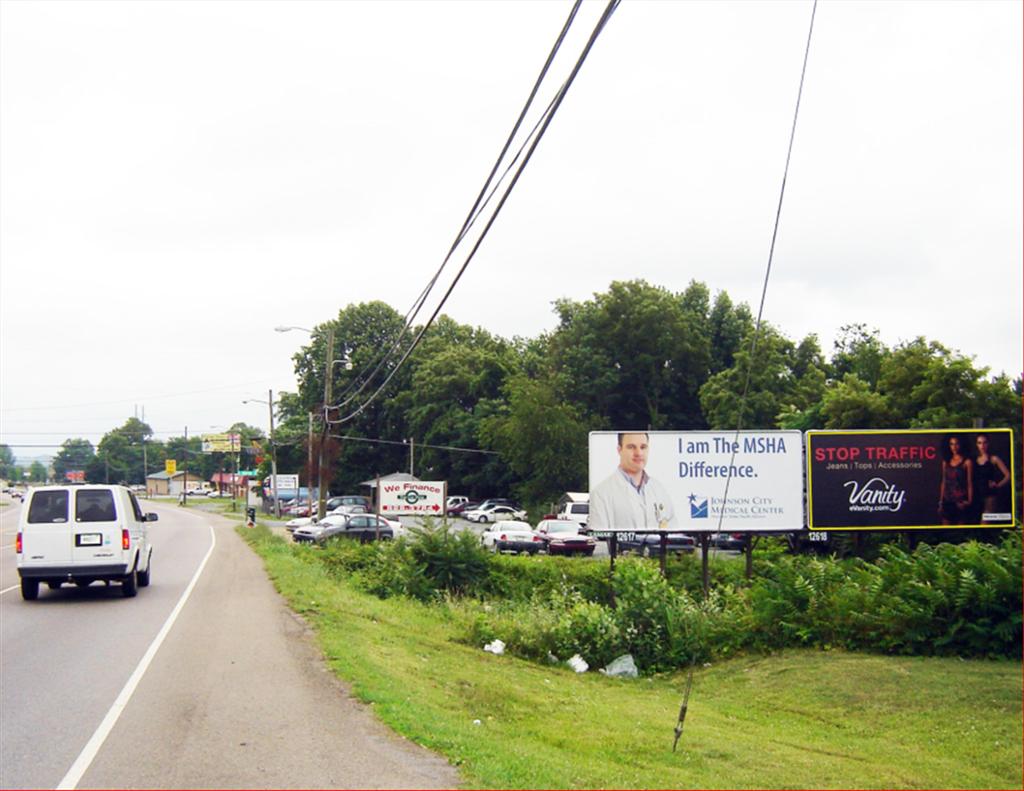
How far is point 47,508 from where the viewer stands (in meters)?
19.6

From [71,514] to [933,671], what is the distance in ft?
47.9

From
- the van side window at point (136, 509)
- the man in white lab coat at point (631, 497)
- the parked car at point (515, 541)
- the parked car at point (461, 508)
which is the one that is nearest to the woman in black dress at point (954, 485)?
the man in white lab coat at point (631, 497)

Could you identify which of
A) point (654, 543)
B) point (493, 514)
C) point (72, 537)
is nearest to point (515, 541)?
point (654, 543)

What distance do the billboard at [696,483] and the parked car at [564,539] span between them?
12.6 meters

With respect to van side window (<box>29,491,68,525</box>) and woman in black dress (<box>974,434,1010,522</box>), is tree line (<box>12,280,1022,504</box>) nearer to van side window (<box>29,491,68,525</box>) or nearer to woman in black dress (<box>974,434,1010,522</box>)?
woman in black dress (<box>974,434,1010,522</box>)

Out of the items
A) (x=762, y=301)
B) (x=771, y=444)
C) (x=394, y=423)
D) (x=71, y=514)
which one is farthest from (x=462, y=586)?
(x=394, y=423)

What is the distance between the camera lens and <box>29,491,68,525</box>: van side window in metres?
19.5

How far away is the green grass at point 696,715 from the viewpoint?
28.6 feet

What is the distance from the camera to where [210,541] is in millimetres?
42156

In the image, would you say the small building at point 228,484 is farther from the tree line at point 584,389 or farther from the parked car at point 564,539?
the parked car at point 564,539

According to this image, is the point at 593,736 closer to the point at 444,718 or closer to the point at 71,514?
the point at 444,718

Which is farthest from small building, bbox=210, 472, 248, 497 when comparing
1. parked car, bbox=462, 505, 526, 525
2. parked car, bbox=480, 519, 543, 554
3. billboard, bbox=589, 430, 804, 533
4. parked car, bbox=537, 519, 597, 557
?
billboard, bbox=589, 430, 804, 533

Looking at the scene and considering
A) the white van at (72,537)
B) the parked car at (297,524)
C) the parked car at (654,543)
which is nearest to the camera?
the white van at (72,537)

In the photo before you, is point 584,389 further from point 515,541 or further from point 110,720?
point 110,720
